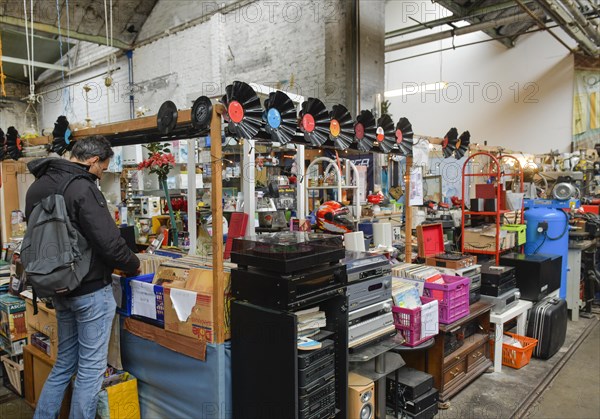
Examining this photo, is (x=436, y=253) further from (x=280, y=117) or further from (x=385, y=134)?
(x=280, y=117)

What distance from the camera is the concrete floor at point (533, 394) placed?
9.08ft

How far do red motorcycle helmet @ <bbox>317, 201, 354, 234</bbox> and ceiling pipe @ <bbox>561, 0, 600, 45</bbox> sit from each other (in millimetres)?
4123

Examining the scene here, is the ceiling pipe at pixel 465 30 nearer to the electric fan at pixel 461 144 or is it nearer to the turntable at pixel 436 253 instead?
the electric fan at pixel 461 144

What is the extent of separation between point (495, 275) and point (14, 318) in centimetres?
374

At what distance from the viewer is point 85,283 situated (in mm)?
2047

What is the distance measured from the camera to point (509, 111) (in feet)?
28.4

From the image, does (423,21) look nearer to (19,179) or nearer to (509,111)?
(509,111)

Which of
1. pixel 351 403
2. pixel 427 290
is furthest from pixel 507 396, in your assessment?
pixel 351 403

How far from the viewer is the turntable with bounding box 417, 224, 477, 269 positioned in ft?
10.5

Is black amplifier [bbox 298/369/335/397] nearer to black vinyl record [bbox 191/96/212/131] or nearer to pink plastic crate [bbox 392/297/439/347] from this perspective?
pink plastic crate [bbox 392/297/439/347]

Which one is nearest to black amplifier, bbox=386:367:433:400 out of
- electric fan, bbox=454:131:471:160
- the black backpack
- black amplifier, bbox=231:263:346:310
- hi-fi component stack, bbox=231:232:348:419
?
hi-fi component stack, bbox=231:232:348:419

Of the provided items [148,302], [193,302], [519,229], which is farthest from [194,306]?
[519,229]

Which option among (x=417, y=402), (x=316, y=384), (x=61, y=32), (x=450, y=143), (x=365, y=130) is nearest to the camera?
(x=316, y=384)

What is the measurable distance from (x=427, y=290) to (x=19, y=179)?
4245mm
